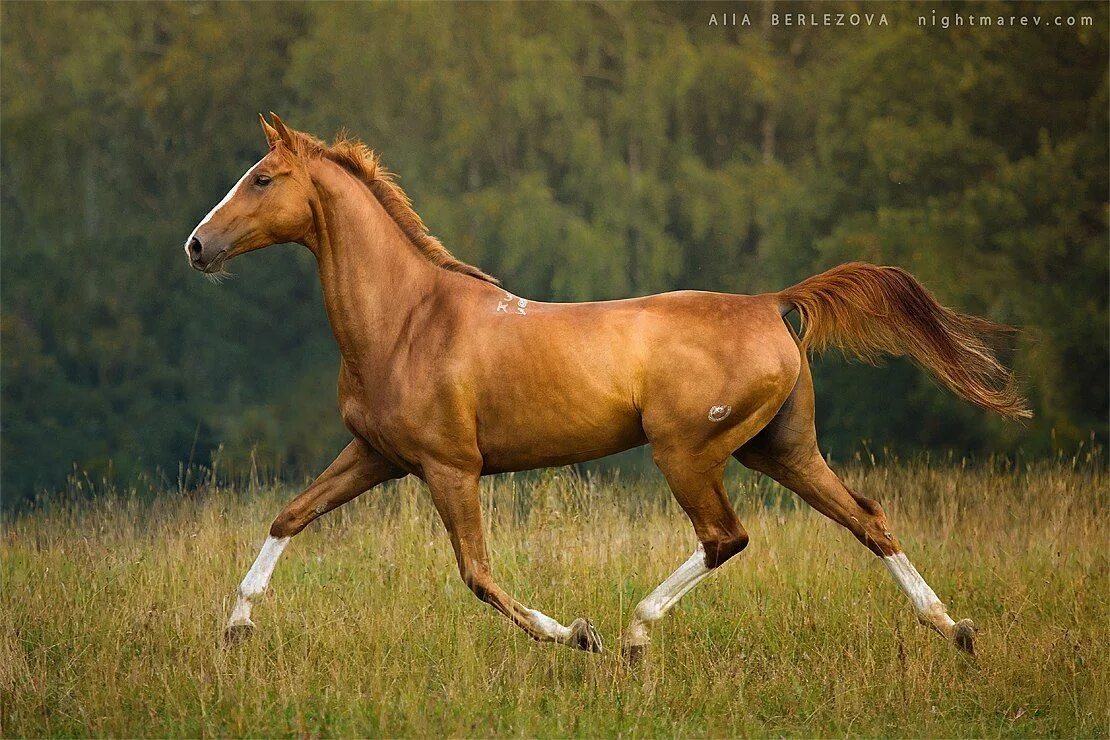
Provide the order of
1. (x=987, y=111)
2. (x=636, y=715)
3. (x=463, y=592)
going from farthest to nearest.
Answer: (x=987, y=111)
(x=463, y=592)
(x=636, y=715)

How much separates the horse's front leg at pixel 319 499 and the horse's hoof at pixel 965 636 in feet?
9.18

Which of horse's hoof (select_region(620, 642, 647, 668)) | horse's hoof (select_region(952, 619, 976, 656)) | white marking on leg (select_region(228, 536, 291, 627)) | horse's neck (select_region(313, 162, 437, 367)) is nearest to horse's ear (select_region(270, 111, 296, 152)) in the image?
horse's neck (select_region(313, 162, 437, 367))

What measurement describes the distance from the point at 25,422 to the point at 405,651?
916 inches

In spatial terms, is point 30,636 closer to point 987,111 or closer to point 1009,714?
point 1009,714

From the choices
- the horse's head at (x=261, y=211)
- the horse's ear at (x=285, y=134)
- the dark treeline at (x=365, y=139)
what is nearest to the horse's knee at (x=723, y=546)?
the horse's head at (x=261, y=211)

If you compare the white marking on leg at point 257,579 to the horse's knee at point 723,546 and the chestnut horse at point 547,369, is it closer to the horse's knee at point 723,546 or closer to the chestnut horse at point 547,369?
the chestnut horse at point 547,369

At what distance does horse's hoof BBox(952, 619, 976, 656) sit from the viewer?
6133mm

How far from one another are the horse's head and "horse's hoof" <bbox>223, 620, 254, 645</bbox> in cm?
171

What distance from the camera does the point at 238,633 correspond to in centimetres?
621

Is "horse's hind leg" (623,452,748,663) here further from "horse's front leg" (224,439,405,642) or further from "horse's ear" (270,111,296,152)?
"horse's ear" (270,111,296,152)

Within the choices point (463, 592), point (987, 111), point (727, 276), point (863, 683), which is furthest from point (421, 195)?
point (863, 683)

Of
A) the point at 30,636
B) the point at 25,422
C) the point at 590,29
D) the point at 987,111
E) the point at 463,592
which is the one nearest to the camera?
the point at 30,636

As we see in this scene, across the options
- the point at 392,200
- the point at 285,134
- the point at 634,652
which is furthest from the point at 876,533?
the point at 285,134

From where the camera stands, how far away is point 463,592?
727 centimetres
